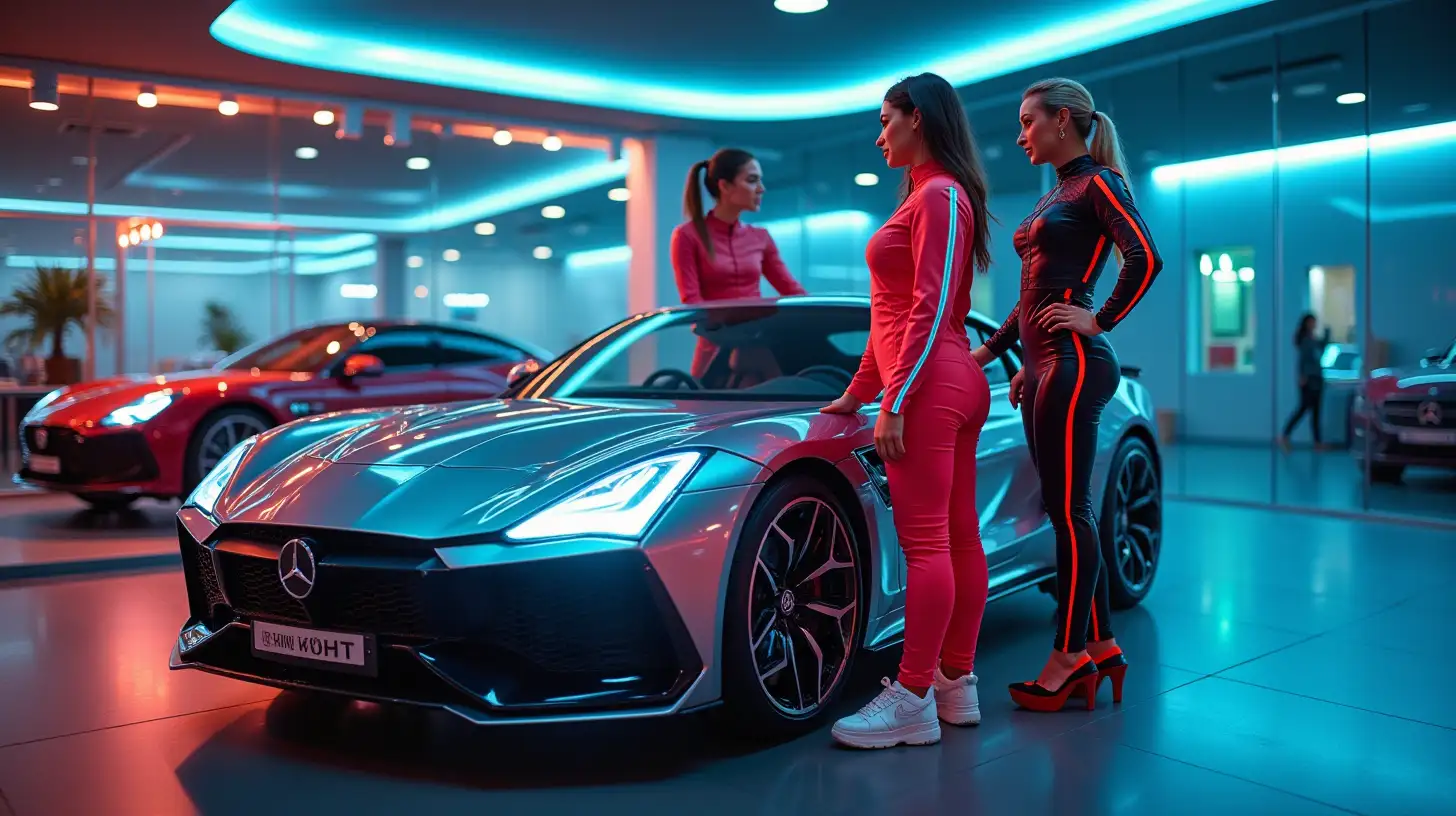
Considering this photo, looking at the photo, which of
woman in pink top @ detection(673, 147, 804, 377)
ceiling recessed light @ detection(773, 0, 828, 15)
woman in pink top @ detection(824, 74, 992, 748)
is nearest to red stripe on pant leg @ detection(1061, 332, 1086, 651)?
woman in pink top @ detection(824, 74, 992, 748)

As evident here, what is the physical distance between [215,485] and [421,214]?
8.72 meters

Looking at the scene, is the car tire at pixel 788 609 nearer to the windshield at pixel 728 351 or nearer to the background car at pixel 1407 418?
the windshield at pixel 728 351

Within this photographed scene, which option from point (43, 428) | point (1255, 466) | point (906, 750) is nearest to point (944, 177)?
point (906, 750)

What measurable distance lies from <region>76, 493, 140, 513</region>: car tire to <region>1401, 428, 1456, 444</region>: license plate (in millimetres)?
7916

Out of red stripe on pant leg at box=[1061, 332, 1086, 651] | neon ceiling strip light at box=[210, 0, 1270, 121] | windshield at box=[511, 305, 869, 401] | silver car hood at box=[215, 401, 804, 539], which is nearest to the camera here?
silver car hood at box=[215, 401, 804, 539]

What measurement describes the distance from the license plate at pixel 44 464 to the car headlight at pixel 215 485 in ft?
13.0

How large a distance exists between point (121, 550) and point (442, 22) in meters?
4.43

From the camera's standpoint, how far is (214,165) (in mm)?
10133

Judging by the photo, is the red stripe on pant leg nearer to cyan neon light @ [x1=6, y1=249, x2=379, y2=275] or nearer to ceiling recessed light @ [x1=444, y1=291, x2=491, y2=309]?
cyan neon light @ [x1=6, y1=249, x2=379, y2=275]

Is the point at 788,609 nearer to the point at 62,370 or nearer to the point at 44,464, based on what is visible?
the point at 44,464

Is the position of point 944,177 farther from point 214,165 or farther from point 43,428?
point 214,165

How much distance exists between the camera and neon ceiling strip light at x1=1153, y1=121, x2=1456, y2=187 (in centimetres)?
712

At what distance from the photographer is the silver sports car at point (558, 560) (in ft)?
7.93

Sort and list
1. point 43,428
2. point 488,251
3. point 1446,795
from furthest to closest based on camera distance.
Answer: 1. point 488,251
2. point 43,428
3. point 1446,795
